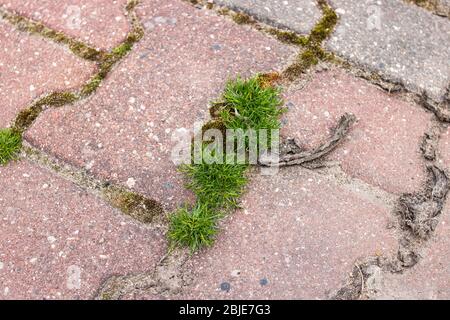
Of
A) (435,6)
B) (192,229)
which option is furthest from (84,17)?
(435,6)

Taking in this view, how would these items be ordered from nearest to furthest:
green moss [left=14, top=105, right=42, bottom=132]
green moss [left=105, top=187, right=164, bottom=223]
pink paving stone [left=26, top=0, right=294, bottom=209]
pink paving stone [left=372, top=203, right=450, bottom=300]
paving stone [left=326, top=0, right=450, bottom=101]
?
pink paving stone [left=372, top=203, right=450, bottom=300], green moss [left=105, top=187, right=164, bottom=223], pink paving stone [left=26, top=0, right=294, bottom=209], green moss [left=14, top=105, right=42, bottom=132], paving stone [left=326, top=0, right=450, bottom=101]

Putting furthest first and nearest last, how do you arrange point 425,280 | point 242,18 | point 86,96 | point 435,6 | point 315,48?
point 435,6
point 242,18
point 315,48
point 86,96
point 425,280

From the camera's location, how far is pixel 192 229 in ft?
6.75

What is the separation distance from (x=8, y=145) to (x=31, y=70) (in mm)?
392

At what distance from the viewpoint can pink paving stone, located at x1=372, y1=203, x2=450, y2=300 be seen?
1999mm

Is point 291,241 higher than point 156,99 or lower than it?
lower

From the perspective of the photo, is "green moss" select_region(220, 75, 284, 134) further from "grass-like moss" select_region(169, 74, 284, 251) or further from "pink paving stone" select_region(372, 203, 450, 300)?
"pink paving stone" select_region(372, 203, 450, 300)

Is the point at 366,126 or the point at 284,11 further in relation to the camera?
the point at 284,11

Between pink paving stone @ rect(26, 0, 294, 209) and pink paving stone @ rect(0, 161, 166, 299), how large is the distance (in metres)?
0.14

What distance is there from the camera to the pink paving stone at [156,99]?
2262 millimetres

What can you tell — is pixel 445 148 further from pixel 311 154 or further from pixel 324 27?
pixel 324 27

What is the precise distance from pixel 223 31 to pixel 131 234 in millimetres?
990

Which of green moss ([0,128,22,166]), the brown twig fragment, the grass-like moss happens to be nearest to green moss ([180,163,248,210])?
the grass-like moss

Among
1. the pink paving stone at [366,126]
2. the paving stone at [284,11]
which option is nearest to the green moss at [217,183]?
the pink paving stone at [366,126]
